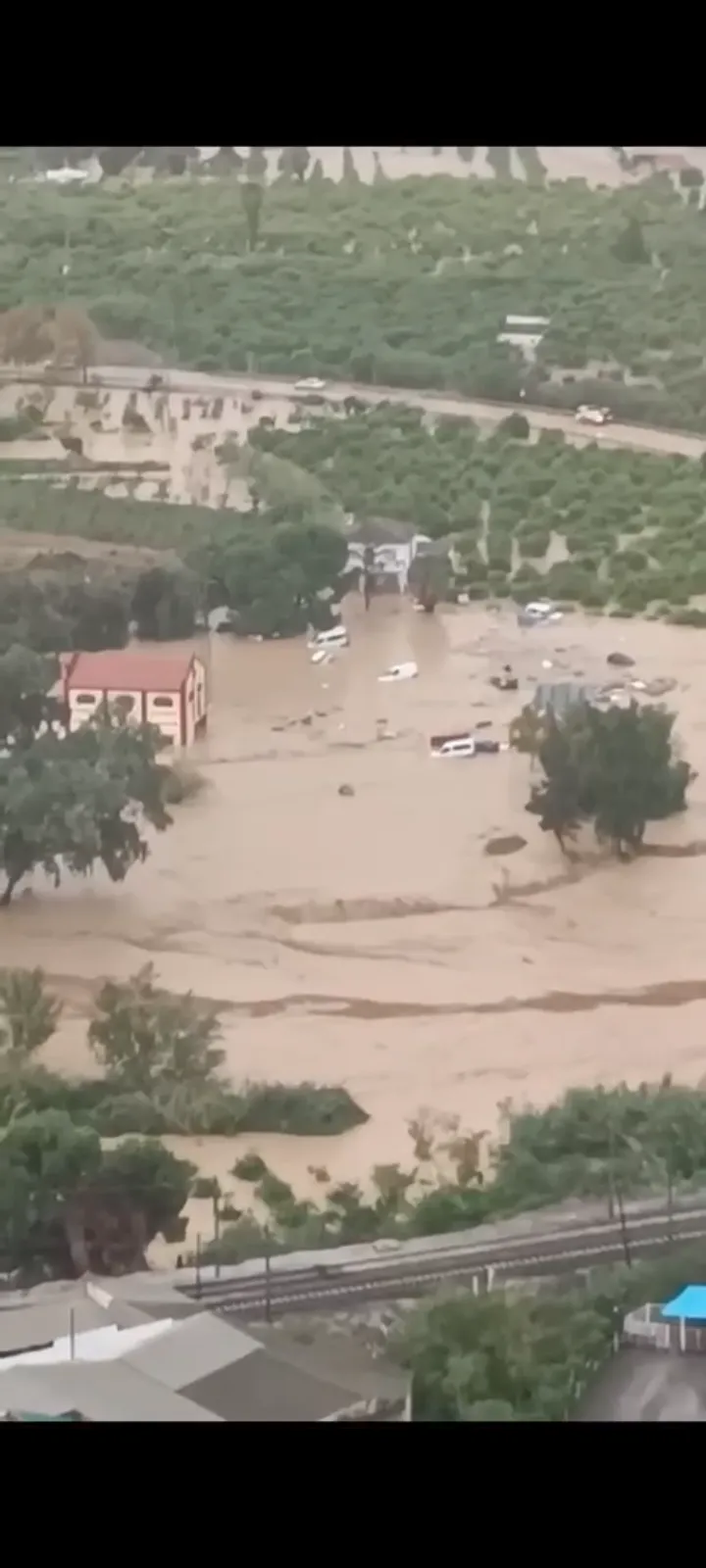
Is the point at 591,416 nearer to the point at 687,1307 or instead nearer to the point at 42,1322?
the point at 687,1307

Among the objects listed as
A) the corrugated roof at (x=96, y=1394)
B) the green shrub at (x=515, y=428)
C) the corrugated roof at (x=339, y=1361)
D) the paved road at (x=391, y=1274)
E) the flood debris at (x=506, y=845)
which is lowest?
the corrugated roof at (x=96, y=1394)

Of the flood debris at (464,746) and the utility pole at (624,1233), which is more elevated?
the flood debris at (464,746)

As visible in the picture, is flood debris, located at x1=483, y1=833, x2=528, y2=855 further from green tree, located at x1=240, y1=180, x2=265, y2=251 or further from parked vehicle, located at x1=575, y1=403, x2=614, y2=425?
green tree, located at x1=240, y1=180, x2=265, y2=251

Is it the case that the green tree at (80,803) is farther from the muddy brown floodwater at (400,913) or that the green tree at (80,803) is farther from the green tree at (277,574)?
the green tree at (277,574)

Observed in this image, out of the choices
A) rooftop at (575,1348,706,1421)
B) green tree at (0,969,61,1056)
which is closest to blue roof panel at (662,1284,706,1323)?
rooftop at (575,1348,706,1421)

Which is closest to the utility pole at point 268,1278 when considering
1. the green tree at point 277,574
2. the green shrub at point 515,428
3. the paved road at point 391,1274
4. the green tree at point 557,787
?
the paved road at point 391,1274

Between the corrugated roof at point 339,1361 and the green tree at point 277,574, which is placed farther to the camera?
the green tree at point 277,574
